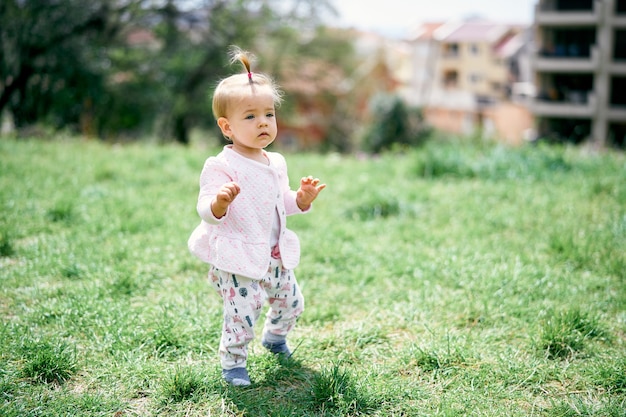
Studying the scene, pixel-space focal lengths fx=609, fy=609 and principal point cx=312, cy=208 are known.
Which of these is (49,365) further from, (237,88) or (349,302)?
Answer: (349,302)

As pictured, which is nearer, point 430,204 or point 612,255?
point 612,255

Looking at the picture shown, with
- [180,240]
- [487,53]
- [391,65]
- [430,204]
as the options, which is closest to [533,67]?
[487,53]

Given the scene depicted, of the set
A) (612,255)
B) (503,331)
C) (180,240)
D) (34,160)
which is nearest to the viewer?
(503,331)

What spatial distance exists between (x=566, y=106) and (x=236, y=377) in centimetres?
2941

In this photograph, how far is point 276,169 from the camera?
2934 mm

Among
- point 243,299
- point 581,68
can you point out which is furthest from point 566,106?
point 243,299

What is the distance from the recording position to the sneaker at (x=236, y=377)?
281cm

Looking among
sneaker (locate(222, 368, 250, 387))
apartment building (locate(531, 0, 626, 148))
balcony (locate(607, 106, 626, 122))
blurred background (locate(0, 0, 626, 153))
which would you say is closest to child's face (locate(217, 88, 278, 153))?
sneaker (locate(222, 368, 250, 387))

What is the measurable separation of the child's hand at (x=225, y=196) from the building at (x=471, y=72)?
31.3 metres

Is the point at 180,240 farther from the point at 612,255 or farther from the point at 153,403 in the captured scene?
the point at 612,255

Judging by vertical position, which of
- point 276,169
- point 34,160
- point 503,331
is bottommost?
point 503,331

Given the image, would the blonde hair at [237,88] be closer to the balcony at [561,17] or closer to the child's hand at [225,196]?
the child's hand at [225,196]

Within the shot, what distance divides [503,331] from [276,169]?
1.60 metres

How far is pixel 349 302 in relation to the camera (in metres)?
3.89
